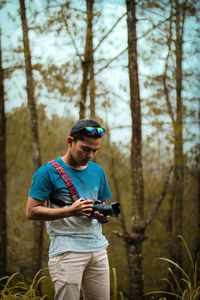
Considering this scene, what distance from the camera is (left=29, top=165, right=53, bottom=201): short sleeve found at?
1555mm

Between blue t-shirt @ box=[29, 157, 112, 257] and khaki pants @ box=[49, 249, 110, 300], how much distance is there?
0.04 metres

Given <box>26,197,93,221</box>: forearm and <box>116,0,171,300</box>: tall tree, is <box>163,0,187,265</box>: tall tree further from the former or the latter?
<box>26,197,93,221</box>: forearm

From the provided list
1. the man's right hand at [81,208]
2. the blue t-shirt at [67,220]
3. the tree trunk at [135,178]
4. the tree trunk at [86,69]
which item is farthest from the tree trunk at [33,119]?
the man's right hand at [81,208]

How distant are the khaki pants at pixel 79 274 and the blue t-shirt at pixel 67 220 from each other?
1.5 inches

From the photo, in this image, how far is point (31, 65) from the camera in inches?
212

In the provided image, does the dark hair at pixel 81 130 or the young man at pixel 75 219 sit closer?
the young man at pixel 75 219

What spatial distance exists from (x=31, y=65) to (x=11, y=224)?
198 inches

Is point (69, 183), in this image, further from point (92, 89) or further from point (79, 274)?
point (92, 89)

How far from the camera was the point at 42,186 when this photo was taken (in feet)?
5.13

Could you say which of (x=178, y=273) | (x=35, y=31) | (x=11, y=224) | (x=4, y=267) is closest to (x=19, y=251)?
(x=11, y=224)

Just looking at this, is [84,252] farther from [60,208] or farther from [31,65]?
[31,65]

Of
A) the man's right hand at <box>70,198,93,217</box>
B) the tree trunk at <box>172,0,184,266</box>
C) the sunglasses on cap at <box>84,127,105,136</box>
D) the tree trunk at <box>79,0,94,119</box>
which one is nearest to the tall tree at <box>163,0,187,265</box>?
the tree trunk at <box>172,0,184,266</box>

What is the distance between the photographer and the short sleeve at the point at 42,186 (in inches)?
61.2

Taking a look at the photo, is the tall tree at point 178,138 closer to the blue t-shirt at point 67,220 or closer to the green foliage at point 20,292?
the green foliage at point 20,292
